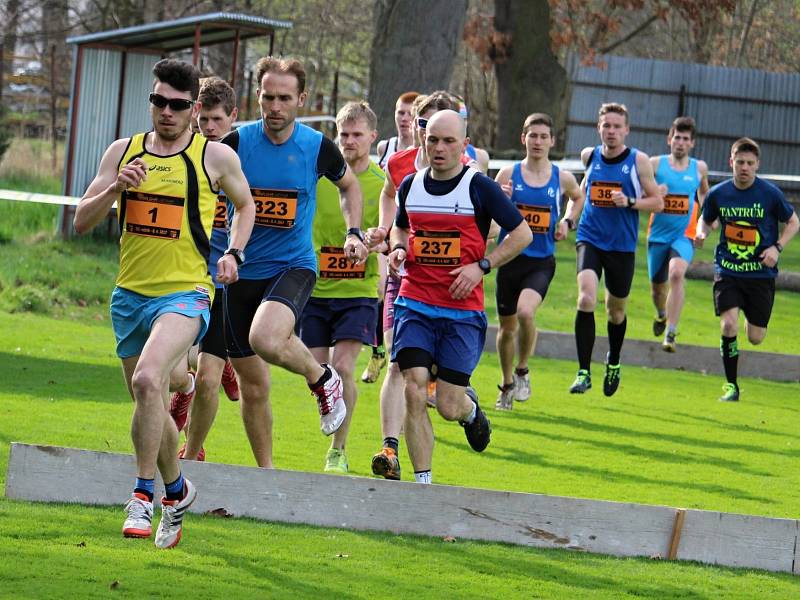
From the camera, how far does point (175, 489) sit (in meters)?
7.12

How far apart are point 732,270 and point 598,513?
291 inches

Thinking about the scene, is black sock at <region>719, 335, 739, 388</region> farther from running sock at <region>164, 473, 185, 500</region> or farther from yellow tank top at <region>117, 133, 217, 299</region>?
running sock at <region>164, 473, 185, 500</region>

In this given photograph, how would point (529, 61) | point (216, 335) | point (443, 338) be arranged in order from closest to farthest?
1. point (443, 338)
2. point (216, 335)
3. point (529, 61)

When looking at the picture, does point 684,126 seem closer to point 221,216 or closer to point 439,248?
point 439,248

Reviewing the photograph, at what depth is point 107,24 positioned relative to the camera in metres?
33.5

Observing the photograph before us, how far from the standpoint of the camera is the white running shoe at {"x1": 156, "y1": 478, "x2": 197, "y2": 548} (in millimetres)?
7012

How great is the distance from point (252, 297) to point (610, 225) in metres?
5.86

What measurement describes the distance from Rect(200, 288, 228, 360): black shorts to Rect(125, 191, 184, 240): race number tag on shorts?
1700 mm

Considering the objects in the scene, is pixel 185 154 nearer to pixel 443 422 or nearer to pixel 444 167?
pixel 444 167

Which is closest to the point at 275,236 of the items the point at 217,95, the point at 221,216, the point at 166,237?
the point at 221,216

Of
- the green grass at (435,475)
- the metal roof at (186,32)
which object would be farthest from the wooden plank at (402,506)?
the metal roof at (186,32)

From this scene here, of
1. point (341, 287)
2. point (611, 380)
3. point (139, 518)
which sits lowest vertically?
point (611, 380)

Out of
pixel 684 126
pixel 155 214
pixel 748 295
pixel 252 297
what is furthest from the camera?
pixel 684 126

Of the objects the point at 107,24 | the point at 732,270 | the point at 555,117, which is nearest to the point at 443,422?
the point at 732,270
